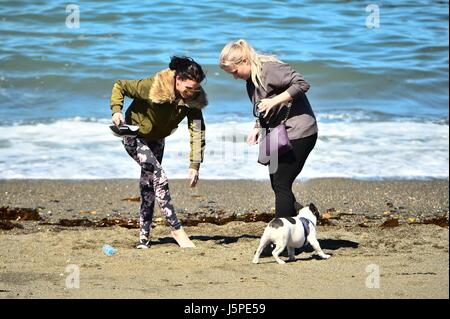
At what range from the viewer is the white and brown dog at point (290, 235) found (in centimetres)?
611

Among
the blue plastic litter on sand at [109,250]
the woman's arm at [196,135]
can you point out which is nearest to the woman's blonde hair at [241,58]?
the woman's arm at [196,135]

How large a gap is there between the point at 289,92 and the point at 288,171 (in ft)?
2.08

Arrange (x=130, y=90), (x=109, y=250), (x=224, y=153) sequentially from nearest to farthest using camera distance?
(x=130, y=90) → (x=109, y=250) → (x=224, y=153)

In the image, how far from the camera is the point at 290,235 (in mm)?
6176

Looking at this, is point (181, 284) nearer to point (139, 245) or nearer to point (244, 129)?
point (139, 245)

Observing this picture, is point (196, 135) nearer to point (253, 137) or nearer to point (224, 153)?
point (253, 137)

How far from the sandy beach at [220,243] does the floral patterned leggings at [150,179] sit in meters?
0.26

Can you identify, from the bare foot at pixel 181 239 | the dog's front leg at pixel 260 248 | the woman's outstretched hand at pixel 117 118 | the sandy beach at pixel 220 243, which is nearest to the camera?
the sandy beach at pixel 220 243

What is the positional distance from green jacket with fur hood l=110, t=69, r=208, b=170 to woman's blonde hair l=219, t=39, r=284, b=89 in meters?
0.47

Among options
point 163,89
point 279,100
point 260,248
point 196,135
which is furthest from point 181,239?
point 279,100

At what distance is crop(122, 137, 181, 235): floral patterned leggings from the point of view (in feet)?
22.0

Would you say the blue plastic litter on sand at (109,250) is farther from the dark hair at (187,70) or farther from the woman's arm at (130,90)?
the dark hair at (187,70)

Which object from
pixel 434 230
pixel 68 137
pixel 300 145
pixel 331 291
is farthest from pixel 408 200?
pixel 68 137

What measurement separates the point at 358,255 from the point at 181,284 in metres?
1.53
